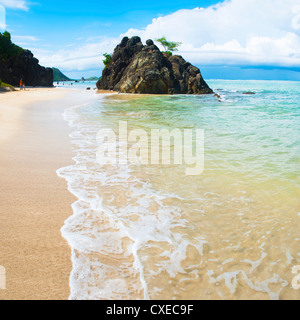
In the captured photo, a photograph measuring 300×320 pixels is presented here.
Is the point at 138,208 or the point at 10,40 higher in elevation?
the point at 10,40

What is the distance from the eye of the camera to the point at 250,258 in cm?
281

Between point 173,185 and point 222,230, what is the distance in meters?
1.69

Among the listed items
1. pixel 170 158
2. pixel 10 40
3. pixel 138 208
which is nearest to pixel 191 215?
pixel 138 208

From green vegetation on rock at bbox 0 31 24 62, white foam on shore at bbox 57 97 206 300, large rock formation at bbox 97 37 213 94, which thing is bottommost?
white foam on shore at bbox 57 97 206 300

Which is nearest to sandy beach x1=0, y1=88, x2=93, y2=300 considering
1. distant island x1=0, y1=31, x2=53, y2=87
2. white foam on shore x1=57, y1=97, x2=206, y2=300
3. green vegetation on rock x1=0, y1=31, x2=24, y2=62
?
white foam on shore x1=57, y1=97, x2=206, y2=300

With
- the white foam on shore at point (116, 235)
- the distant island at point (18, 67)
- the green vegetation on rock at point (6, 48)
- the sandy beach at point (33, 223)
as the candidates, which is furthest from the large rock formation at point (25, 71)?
the white foam on shore at point (116, 235)

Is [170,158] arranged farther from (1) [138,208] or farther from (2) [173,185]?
(1) [138,208]

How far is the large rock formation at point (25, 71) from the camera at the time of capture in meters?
62.9

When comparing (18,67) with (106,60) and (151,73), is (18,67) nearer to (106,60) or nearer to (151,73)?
(106,60)

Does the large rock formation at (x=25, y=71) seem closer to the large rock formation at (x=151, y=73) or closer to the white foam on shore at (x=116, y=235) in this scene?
the large rock formation at (x=151, y=73)

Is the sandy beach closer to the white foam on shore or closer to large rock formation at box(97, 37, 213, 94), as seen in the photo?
the white foam on shore

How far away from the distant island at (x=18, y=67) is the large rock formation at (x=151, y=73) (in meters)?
26.4

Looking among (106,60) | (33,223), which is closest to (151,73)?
(106,60)

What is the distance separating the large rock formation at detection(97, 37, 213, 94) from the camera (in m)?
48.5
